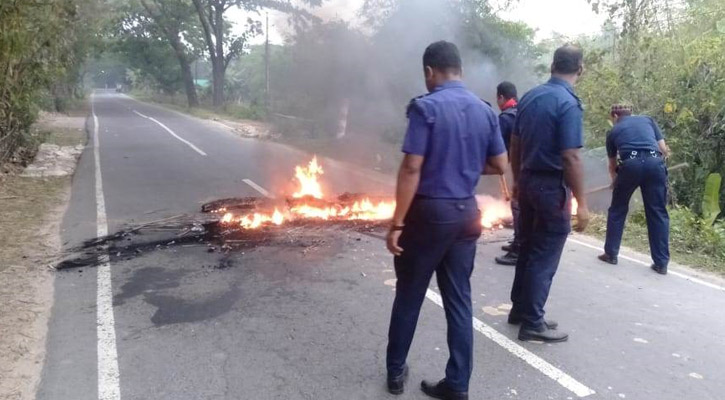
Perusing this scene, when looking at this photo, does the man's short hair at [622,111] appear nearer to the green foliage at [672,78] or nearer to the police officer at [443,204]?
the police officer at [443,204]

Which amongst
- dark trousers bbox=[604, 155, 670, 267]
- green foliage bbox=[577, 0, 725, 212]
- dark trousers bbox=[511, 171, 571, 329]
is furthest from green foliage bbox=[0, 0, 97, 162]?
green foliage bbox=[577, 0, 725, 212]

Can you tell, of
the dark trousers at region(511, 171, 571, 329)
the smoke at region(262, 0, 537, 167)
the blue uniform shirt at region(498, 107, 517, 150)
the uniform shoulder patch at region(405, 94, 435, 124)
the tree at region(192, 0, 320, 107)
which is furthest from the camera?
the tree at region(192, 0, 320, 107)

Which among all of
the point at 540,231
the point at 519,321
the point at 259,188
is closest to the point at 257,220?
the point at 259,188

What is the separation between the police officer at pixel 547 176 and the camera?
3.64 m

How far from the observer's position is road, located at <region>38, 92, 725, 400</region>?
10.9 feet

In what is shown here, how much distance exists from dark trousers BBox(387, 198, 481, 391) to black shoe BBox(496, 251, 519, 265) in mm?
2647

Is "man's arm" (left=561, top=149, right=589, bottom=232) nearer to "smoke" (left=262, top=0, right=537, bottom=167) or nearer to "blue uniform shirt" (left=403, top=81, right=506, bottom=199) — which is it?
"blue uniform shirt" (left=403, top=81, right=506, bottom=199)

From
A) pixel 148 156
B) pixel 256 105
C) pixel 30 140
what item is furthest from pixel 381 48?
Answer: pixel 256 105

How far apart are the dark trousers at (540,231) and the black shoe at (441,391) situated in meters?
1.05

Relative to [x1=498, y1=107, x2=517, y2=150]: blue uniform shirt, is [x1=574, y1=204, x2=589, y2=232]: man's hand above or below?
below

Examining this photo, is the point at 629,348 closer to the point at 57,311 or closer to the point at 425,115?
the point at 425,115

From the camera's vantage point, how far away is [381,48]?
13391mm

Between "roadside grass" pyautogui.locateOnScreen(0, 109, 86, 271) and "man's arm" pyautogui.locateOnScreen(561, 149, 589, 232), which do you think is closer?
"man's arm" pyautogui.locateOnScreen(561, 149, 589, 232)

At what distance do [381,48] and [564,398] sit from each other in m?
11.3
